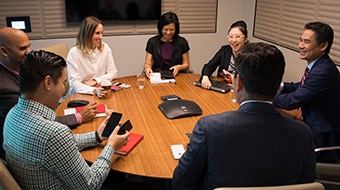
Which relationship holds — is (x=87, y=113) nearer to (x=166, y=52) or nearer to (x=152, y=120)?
(x=152, y=120)

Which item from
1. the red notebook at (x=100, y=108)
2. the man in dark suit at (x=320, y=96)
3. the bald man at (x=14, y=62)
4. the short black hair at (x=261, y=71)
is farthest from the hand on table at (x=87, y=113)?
the man in dark suit at (x=320, y=96)

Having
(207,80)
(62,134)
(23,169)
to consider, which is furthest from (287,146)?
(207,80)

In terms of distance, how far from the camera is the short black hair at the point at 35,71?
140 cm

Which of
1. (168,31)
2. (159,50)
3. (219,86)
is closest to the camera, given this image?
(219,86)

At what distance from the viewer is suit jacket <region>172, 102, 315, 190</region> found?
1.16 metres

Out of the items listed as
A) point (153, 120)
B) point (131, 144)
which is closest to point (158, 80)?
point (153, 120)

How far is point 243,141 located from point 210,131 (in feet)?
0.41

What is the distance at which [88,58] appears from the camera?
3049 millimetres

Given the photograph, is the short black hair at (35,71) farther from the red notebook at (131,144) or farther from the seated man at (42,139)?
the red notebook at (131,144)

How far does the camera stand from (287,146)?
1.19 meters

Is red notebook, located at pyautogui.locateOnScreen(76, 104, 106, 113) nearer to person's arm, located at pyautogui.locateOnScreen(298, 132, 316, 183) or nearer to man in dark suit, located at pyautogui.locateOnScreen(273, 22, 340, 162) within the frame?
man in dark suit, located at pyautogui.locateOnScreen(273, 22, 340, 162)

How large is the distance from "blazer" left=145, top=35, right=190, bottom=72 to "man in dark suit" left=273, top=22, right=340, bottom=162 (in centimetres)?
152

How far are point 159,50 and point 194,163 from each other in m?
2.46

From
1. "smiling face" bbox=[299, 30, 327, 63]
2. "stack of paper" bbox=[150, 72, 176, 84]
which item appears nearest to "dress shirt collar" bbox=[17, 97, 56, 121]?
"stack of paper" bbox=[150, 72, 176, 84]
